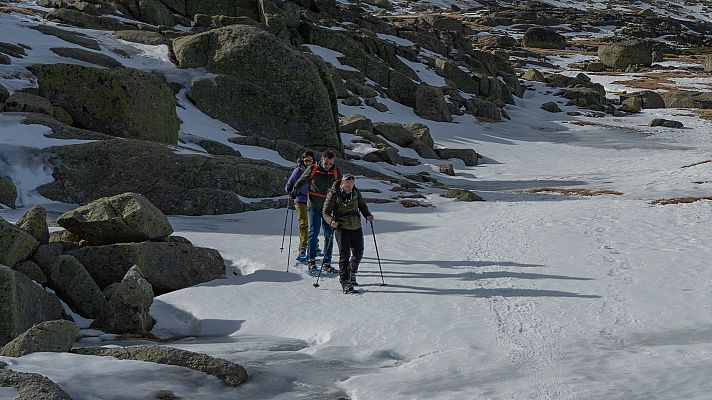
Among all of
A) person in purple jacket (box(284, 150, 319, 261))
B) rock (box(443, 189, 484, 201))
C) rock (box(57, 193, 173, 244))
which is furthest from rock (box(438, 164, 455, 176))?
rock (box(57, 193, 173, 244))

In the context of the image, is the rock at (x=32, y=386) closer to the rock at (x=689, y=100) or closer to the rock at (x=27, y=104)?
the rock at (x=27, y=104)

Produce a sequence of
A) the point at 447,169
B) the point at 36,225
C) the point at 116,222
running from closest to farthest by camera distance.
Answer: the point at 36,225, the point at 116,222, the point at 447,169

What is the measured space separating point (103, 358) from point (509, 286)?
25.9 feet

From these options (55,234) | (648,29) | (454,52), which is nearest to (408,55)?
(454,52)

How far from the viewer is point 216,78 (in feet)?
109

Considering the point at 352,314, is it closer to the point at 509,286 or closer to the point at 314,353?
the point at 314,353

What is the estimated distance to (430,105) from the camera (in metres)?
53.6

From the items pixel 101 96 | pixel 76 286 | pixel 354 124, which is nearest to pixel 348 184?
pixel 76 286

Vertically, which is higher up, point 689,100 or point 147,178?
point 147,178

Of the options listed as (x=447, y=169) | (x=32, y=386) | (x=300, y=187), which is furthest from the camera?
(x=447, y=169)

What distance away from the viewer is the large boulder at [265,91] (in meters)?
32.7

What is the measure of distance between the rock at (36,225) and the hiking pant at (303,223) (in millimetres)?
5504

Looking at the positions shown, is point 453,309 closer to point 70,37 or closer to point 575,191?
point 575,191

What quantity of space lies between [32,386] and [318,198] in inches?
329
